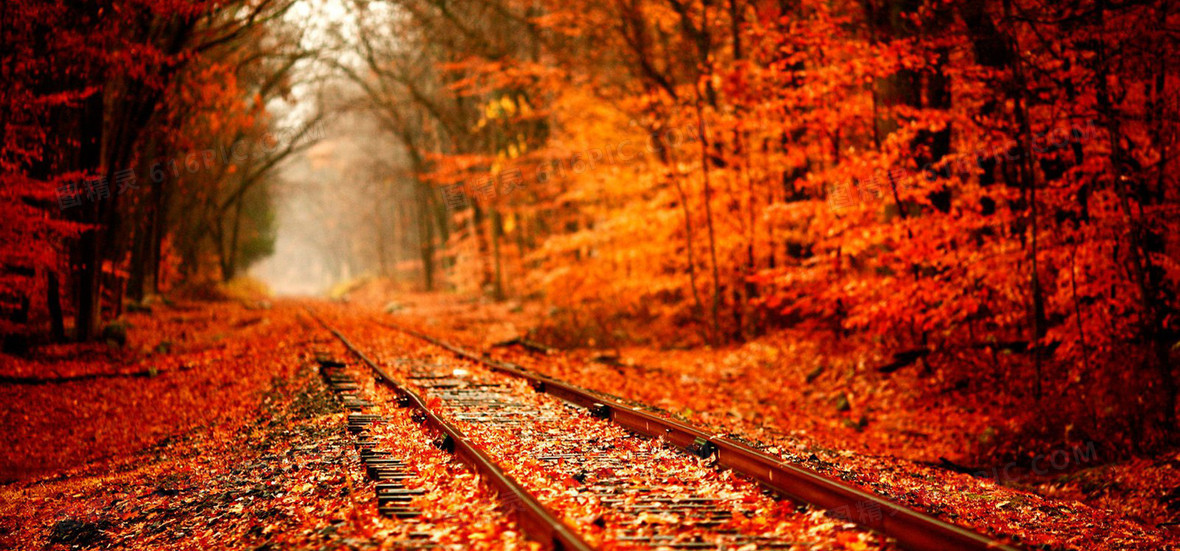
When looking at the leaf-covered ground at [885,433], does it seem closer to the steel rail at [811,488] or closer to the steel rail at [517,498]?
the steel rail at [811,488]

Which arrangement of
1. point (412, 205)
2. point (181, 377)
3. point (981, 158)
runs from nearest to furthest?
point (981, 158)
point (181, 377)
point (412, 205)

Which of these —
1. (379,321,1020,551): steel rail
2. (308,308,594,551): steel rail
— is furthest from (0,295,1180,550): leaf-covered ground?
(379,321,1020,551): steel rail

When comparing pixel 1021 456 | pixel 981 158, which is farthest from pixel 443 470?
pixel 981 158

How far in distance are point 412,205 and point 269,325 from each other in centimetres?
3126

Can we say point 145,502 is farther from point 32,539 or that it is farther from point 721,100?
point 721,100

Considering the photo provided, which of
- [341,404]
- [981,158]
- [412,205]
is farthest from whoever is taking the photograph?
[412,205]

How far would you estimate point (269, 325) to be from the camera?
22547 millimetres

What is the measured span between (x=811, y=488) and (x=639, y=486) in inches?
51.6

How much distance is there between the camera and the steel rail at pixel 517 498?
14.8ft

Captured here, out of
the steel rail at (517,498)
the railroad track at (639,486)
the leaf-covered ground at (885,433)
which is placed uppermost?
the steel rail at (517,498)

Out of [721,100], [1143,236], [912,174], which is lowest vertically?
[1143,236]

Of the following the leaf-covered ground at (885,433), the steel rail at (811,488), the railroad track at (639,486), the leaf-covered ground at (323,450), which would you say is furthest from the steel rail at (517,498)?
the leaf-covered ground at (885,433)

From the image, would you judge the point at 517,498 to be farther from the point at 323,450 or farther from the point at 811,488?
the point at 323,450

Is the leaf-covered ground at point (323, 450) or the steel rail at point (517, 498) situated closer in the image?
the steel rail at point (517, 498)
